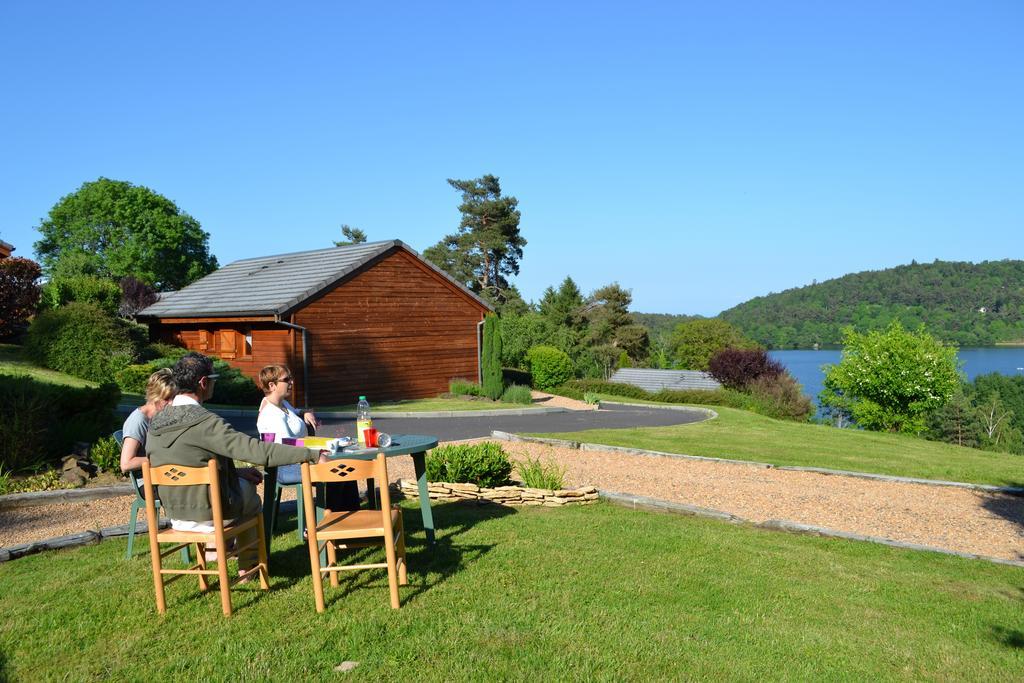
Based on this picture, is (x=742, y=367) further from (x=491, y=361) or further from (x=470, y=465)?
(x=470, y=465)

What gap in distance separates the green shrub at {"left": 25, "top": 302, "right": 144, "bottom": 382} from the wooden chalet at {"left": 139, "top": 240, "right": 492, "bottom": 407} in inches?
143

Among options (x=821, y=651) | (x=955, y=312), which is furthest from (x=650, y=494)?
(x=955, y=312)

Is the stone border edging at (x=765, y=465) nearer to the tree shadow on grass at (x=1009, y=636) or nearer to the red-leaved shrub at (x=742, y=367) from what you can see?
the tree shadow on grass at (x=1009, y=636)

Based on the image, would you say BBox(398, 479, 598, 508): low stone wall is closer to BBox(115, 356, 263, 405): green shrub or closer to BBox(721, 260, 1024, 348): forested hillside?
BBox(115, 356, 263, 405): green shrub

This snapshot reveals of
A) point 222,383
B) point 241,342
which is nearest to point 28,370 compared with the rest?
point 222,383

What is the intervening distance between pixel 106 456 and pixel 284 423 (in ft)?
16.7

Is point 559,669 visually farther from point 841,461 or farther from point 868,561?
point 841,461

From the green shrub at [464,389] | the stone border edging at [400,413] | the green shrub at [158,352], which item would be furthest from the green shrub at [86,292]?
the green shrub at [464,389]

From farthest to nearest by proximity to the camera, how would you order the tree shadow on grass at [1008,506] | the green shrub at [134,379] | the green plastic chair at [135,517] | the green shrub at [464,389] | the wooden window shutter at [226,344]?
the green shrub at [464,389] → the wooden window shutter at [226,344] → the green shrub at [134,379] → the tree shadow on grass at [1008,506] → the green plastic chair at [135,517]

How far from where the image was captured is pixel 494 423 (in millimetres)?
20359

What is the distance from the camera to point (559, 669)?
4.16 meters

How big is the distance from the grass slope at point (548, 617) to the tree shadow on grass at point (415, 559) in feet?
0.09

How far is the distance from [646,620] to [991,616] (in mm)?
2604

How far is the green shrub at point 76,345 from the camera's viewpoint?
22609 millimetres
